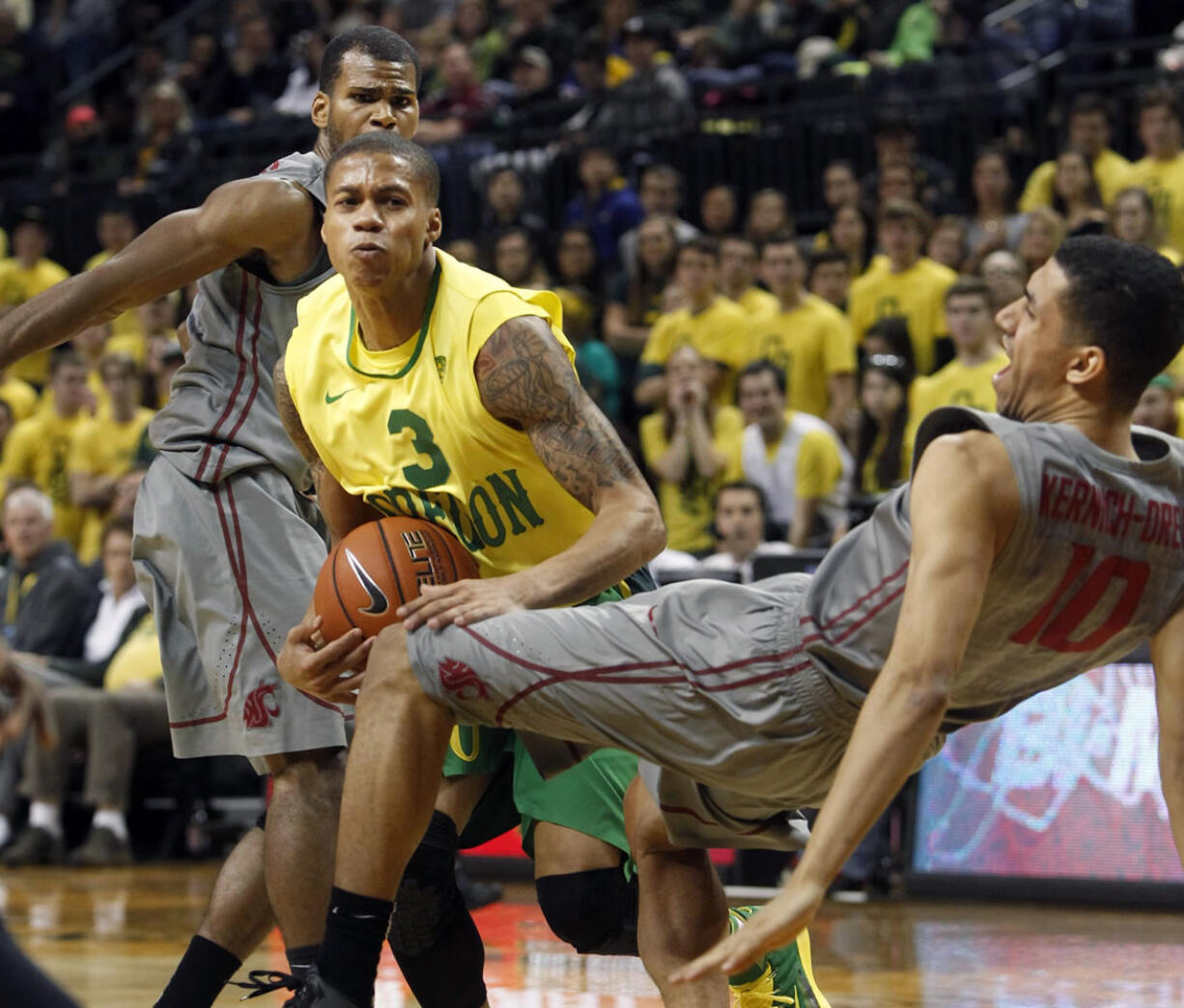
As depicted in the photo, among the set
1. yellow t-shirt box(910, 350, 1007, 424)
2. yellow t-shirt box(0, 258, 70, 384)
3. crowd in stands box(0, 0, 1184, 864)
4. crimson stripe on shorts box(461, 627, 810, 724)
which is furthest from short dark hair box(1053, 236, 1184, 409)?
yellow t-shirt box(0, 258, 70, 384)

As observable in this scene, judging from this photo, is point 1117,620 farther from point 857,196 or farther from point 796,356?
point 857,196

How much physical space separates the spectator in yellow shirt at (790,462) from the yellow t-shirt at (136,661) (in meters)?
3.03

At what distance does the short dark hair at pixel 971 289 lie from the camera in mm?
8469

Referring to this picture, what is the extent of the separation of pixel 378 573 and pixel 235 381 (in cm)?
101

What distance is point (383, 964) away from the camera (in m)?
5.84

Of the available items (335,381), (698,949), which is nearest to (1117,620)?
(698,949)

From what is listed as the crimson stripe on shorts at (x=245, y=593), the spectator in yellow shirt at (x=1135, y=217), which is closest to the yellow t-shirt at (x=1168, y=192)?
the spectator in yellow shirt at (x=1135, y=217)

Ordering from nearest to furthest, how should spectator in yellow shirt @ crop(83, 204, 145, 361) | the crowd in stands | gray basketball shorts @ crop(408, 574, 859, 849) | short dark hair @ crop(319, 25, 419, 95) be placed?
gray basketball shorts @ crop(408, 574, 859, 849), short dark hair @ crop(319, 25, 419, 95), the crowd in stands, spectator in yellow shirt @ crop(83, 204, 145, 361)

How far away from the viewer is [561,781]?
392cm

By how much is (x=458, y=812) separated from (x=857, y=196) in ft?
24.7

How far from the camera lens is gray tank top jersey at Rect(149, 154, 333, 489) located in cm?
428

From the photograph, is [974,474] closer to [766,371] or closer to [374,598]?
[374,598]

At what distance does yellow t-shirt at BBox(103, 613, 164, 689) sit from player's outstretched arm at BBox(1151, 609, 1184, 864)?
6697 mm

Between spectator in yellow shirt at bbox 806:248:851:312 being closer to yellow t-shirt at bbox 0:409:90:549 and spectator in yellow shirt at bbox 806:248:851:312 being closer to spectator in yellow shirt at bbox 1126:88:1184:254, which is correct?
spectator in yellow shirt at bbox 1126:88:1184:254
